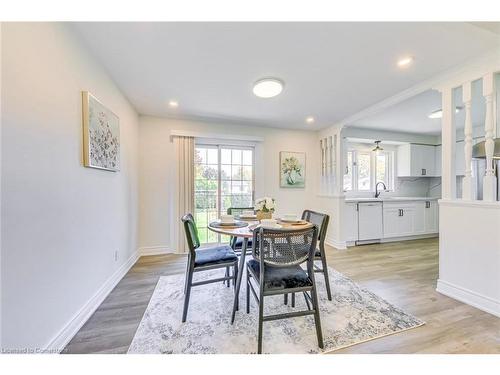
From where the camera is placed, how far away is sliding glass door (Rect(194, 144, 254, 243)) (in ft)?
12.5

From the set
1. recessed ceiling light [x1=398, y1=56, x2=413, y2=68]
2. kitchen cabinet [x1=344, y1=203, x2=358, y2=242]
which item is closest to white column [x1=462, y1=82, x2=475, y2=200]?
recessed ceiling light [x1=398, y1=56, x2=413, y2=68]

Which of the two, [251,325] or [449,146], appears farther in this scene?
[449,146]

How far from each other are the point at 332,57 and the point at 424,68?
997mm

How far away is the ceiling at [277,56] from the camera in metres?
1.58

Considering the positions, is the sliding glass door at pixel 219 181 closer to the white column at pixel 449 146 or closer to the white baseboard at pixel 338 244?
the white baseboard at pixel 338 244

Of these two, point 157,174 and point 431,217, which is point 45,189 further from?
point 431,217

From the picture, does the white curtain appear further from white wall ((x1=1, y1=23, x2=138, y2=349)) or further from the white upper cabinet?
the white upper cabinet

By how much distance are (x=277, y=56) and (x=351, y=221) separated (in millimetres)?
3224

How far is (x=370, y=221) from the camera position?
161 inches

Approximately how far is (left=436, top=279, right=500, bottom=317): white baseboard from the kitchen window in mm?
2719

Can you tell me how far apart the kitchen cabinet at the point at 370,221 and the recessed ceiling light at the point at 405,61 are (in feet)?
8.41

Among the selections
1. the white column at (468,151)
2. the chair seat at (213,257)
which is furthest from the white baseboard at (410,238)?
the chair seat at (213,257)

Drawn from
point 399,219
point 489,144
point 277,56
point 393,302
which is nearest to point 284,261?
point 393,302

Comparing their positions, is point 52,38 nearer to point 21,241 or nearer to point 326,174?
point 21,241
